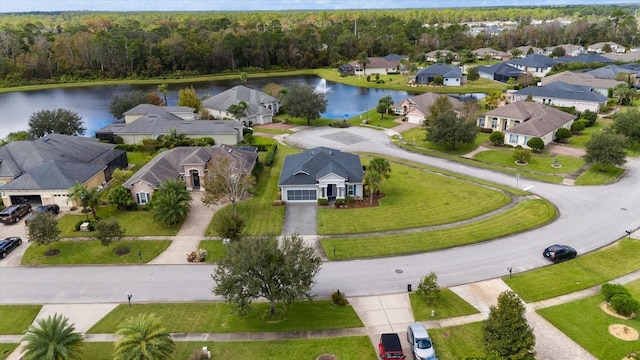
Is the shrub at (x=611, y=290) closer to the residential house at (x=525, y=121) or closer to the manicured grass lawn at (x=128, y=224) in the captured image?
the manicured grass lawn at (x=128, y=224)

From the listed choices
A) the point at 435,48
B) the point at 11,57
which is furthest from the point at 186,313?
the point at 435,48

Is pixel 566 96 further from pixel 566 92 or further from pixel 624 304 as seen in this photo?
pixel 624 304

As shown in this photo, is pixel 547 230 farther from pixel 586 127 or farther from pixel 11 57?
pixel 11 57

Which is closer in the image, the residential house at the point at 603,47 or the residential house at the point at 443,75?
the residential house at the point at 443,75

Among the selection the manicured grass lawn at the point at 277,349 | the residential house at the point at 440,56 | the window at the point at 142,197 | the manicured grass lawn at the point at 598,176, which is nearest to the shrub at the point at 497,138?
the manicured grass lawn at the point at 598,176

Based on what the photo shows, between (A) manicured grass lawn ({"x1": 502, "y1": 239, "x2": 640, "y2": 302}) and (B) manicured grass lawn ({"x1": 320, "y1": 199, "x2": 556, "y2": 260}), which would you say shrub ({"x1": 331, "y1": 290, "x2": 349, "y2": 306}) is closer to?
(B) manicured grass lawn ({"x1": 320, "y1": 199, "x2": 556, "y2": 260})

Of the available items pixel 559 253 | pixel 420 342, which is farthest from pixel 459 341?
pixel 559 253

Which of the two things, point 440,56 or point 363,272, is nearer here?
point 363,272
